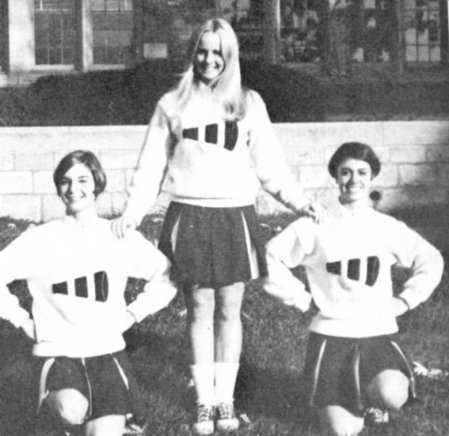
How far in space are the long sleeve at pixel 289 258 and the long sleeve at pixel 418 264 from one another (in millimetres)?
324

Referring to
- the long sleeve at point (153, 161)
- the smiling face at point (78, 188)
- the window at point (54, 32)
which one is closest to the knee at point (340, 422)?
the long sleeve at point (153, 161)

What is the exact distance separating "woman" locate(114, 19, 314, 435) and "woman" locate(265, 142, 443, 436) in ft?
0.51

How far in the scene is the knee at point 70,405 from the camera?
136 inches

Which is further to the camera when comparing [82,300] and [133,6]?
[133,6]

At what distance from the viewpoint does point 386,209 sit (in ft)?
24.6

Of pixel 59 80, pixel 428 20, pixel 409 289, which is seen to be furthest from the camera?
pixel 428 20

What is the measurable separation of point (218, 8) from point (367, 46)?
1.97m

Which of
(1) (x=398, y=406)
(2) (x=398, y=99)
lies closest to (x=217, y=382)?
(1) (x=398, y=406)

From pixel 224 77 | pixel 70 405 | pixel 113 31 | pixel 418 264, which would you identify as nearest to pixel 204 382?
pixel 70 405

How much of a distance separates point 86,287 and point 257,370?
1.33 m

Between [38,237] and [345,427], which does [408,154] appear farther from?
[38,237]

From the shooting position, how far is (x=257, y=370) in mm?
4633

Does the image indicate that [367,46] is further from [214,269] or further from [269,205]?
[214,269]

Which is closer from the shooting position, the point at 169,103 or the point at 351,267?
the point at 351,267
